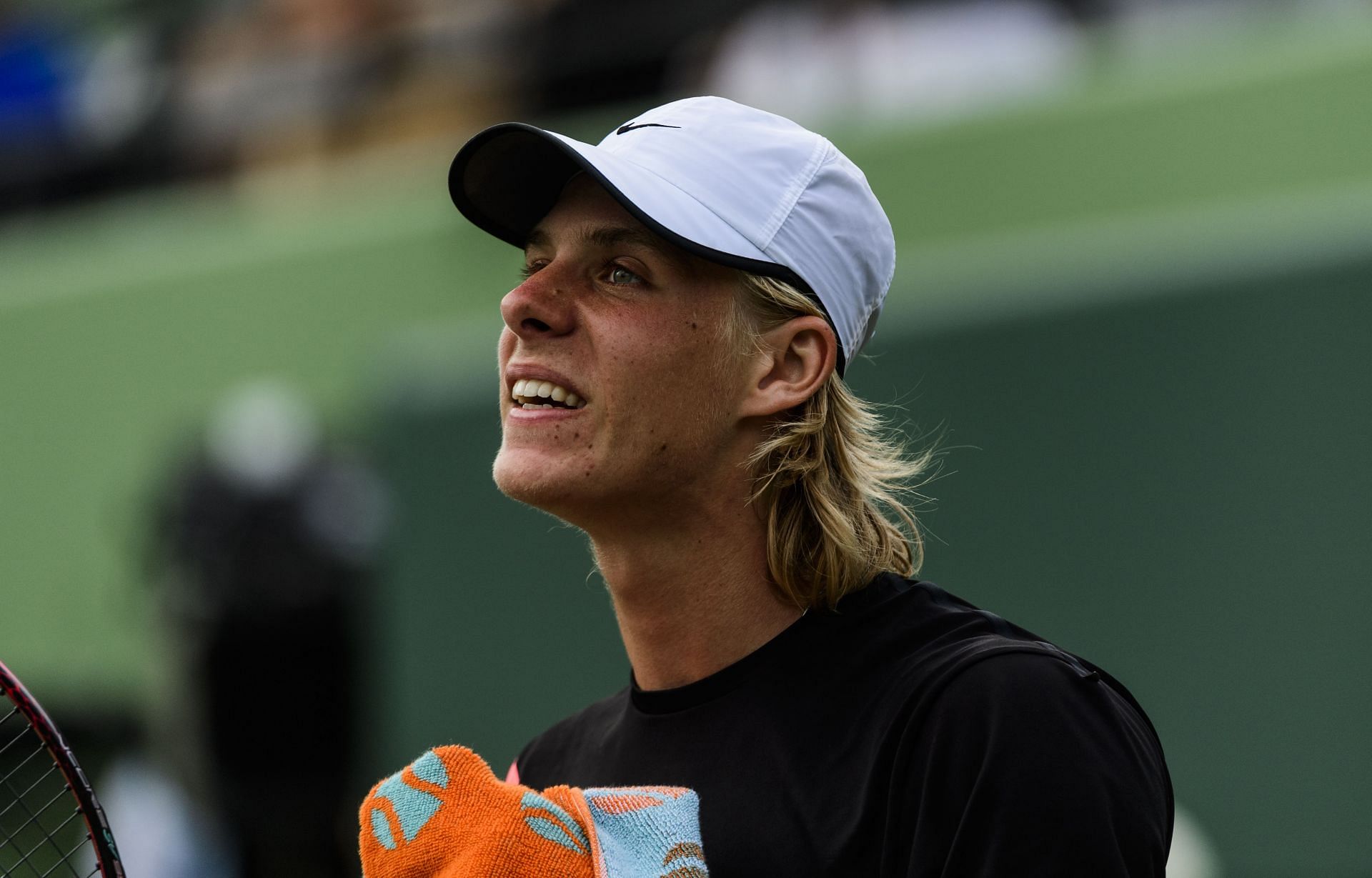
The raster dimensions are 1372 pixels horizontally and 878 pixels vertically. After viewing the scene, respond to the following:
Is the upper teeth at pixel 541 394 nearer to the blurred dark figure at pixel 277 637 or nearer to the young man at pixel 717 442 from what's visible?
the young man at pixel 717 442

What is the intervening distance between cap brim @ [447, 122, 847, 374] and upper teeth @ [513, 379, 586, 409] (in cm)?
28

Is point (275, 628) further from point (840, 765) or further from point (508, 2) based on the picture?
point (840, 765)

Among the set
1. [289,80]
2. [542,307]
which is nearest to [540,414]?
[542,307]

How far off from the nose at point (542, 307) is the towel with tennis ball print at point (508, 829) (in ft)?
2.28

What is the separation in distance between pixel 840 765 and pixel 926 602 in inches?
12.8

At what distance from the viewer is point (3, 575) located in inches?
365

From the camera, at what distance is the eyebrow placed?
8.54 feet

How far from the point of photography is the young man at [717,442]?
2.41 metres

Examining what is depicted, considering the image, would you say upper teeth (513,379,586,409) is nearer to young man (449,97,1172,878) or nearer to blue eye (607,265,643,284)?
young man (449,97,1172,878)

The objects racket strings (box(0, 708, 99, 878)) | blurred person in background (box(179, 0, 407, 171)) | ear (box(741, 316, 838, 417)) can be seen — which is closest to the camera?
ear (box(741, 316, 838, 417))

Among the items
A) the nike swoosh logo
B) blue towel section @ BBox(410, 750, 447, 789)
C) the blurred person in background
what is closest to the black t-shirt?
blue towel section @ BBox(410, 750, 447, 789)

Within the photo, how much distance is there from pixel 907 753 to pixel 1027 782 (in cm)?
19

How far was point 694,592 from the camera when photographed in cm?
260

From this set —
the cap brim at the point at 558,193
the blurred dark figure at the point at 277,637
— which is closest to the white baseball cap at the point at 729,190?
the cap brim at the point at 558,193
